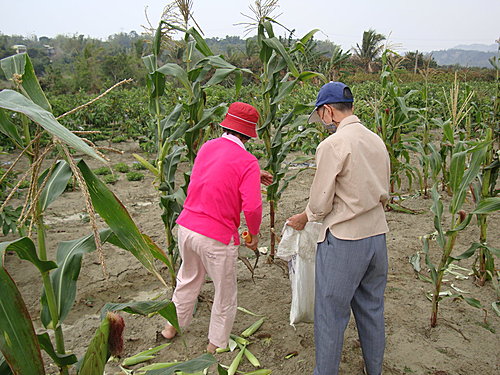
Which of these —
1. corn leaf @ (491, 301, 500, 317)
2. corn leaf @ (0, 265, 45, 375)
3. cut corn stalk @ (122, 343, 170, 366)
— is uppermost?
corn leaf @ (0, 265, 45, 375)

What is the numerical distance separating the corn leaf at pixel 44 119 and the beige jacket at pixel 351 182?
5.44ft

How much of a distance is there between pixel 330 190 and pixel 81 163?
150 centimetres

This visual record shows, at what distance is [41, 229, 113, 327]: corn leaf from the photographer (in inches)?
63.9

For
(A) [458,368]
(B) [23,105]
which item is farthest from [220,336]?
(B) [23,105]

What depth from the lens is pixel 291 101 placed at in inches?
597

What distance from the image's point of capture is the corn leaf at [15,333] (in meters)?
1.13

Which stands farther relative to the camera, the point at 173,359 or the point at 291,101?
the point at 291,101

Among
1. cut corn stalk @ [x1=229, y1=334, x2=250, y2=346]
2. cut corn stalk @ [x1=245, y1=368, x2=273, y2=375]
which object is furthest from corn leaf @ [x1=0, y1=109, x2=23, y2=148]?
cut corn stalk @ [x1=229, y1=334, x2=250, y2=346]

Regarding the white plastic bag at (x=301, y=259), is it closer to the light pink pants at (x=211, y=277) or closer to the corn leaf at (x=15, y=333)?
the light pink pants at (x=211, y=277)

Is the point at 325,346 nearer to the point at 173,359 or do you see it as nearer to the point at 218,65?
the point at 173,359

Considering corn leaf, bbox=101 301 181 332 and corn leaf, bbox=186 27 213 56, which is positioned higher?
corn leaf, bbox=186 27 213 56

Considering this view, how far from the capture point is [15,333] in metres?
1.16

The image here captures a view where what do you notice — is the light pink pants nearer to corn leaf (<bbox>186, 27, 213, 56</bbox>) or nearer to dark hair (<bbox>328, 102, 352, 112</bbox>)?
dark hair (<bbox>328, 102, 352, 112</bbox>)

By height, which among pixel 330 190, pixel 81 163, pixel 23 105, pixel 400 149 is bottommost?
pixel 400 149
